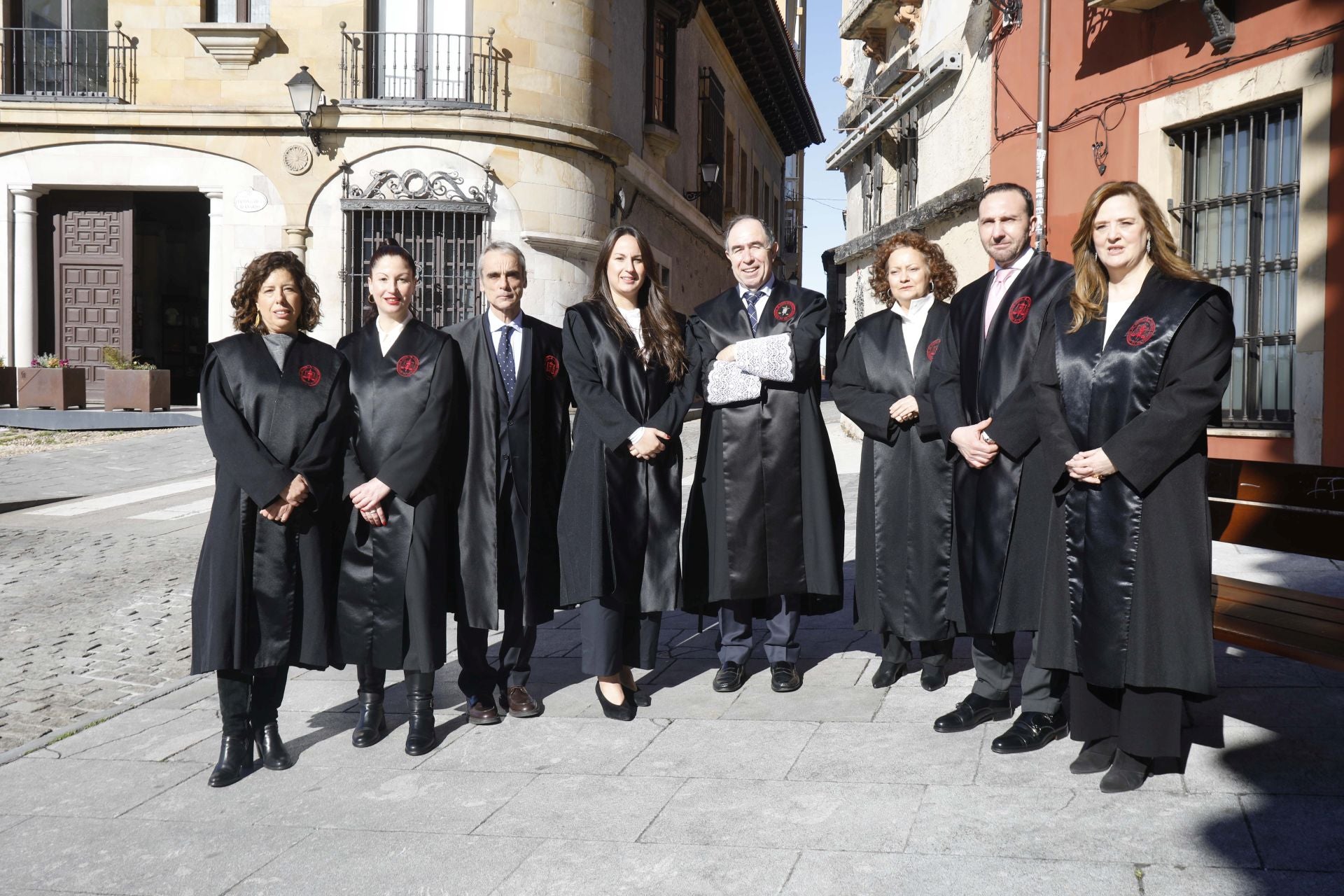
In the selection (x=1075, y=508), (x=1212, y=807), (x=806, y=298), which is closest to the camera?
(x=1212, y=807)

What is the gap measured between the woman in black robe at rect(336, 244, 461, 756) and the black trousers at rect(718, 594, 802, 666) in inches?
48.9

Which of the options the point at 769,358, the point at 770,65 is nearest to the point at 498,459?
the point at 769,358

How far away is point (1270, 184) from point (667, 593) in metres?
6.92

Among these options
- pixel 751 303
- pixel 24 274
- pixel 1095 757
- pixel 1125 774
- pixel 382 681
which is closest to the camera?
pixel 1125 774

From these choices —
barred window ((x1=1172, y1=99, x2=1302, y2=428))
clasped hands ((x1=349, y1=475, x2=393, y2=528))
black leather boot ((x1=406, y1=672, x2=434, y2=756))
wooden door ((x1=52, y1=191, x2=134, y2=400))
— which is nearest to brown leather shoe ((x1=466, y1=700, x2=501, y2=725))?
black leather boot ((x1=406, y1=672, x2=434, y2=756))

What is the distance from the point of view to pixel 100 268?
61.3 feet

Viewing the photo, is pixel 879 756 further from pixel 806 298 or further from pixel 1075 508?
pixel 806 298

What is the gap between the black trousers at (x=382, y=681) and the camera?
14.6ft

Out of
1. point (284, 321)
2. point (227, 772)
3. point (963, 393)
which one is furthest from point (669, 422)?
point (227, 772)

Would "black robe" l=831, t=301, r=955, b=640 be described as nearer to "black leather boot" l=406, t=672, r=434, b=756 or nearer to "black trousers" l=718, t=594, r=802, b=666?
"black trousers" l=718, t=594, r=802, b=666

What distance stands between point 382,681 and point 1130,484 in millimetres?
2653

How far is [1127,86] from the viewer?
10828 millimetres

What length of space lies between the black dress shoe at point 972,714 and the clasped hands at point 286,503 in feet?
7.50

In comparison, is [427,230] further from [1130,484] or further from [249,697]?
[1130,484]
